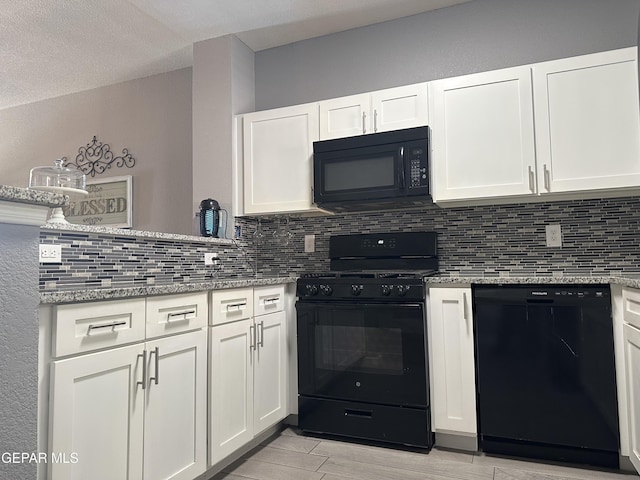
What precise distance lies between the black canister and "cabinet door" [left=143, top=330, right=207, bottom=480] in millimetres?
994

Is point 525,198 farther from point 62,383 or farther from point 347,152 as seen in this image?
point 62,383

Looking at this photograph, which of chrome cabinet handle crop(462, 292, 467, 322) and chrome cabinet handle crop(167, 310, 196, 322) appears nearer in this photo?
chrome cabinet handle crop(167, 310, 196, 322)

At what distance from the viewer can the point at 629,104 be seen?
2105mm

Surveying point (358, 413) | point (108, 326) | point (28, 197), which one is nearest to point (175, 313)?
point (108, 326)

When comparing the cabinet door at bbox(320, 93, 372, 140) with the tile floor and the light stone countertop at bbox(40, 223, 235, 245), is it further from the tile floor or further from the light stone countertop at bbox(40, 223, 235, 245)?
A: the tile floor

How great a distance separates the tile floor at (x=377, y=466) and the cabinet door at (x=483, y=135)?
133 centimetres

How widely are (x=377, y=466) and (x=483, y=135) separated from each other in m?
1.77

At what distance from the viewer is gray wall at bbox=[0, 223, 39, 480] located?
0.90 meters

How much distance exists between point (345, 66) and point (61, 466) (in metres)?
2.68

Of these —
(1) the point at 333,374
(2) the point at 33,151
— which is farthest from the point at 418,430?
(2) the point at 33,151

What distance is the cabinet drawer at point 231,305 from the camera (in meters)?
1.98

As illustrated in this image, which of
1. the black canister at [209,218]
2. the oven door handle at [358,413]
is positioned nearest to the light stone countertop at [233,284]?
the black canister at [209,218]

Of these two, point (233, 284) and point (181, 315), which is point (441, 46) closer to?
point (233, 284)

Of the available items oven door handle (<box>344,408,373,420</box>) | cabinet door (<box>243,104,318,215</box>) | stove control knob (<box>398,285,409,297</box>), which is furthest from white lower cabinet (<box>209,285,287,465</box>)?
stove control knob (<box>398,285,409,297</box>)
